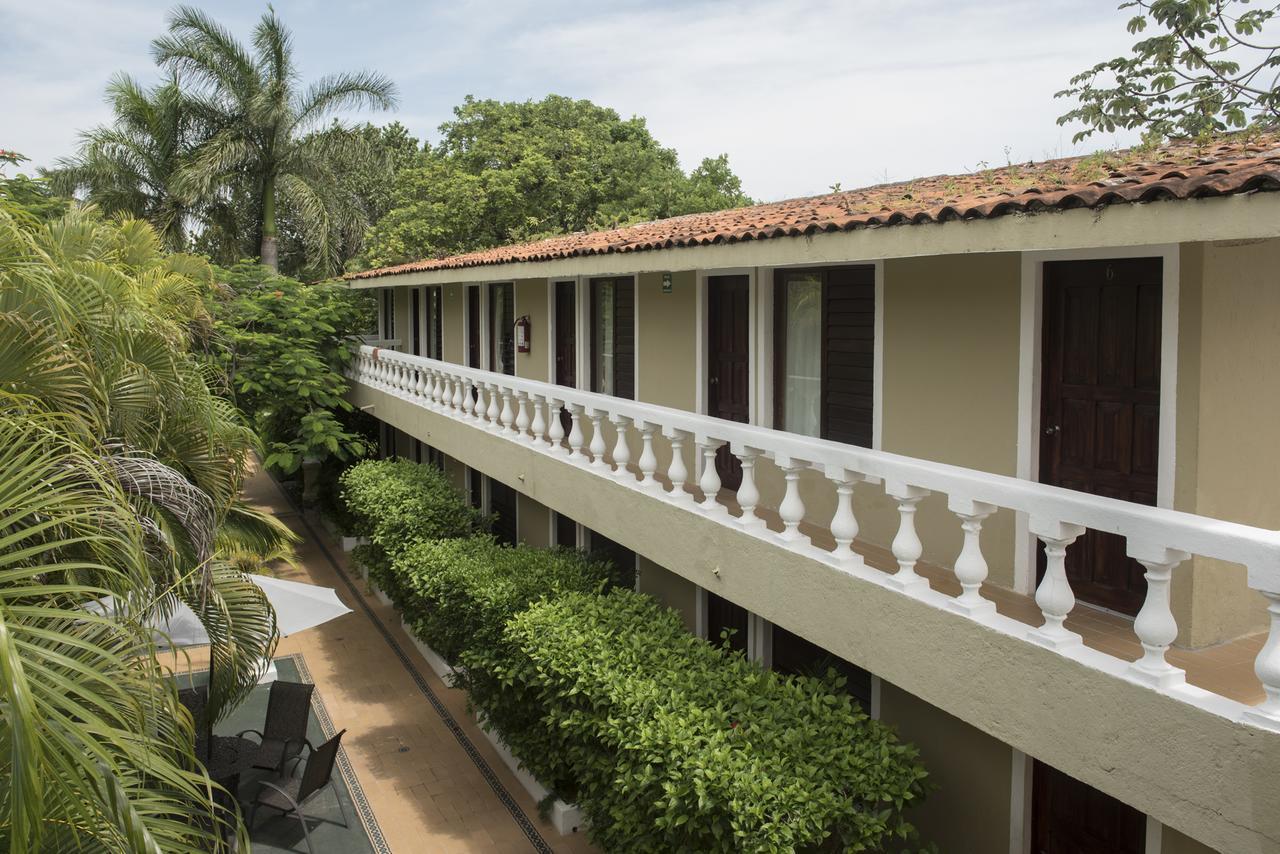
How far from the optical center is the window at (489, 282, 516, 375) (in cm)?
1652

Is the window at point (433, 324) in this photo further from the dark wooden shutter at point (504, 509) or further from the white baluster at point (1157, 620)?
the white baluster at point (1157, 620)

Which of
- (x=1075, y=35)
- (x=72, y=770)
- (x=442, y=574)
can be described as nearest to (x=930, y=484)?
(x=72, y=770)

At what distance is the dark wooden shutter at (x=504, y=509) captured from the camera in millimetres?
16297

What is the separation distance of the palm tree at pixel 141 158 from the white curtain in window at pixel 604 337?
62.8 ft

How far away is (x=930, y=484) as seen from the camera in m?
5.84

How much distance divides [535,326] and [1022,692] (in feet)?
35.7

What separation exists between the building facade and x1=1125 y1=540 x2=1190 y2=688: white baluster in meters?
0.01

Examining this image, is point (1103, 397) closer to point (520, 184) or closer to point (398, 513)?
point (398, 513)

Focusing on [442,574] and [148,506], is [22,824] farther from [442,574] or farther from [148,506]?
[442,574]

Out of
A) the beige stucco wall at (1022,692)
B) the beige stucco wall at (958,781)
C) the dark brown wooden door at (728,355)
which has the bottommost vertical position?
the beige stucco wall at (958,781)

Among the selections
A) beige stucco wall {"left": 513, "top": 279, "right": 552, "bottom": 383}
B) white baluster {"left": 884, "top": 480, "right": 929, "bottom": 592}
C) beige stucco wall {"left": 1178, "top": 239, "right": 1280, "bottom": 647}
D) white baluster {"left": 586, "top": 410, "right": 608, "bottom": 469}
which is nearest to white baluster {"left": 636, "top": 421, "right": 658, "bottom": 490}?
white baluster {"left": 586, "top": 410, "right": 608, "bottom": 469}

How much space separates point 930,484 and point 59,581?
4570 mm

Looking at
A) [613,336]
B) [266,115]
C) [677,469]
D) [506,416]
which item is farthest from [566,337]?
[266,115]

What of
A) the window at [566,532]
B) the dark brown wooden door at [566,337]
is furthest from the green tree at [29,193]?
the window at [566,532]
